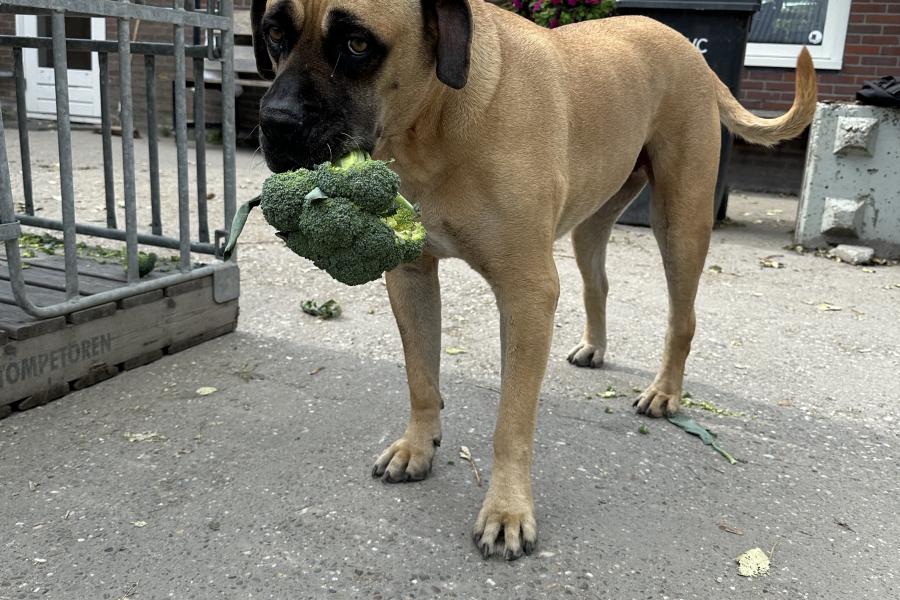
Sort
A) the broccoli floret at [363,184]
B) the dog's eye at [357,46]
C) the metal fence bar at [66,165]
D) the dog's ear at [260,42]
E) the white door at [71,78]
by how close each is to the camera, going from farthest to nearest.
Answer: the white door at [71,78], the metal fence bar at [66,165], the dog's ear at [260,42], the dog's eye at [357,46], the broccoli floret at [363,184]

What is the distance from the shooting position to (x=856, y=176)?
6.46 m

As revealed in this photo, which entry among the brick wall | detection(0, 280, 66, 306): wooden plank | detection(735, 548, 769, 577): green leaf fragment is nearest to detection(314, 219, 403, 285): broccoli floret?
detection(735, 548, 769, 577): green leaf fragment

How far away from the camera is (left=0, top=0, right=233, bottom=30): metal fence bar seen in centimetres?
301

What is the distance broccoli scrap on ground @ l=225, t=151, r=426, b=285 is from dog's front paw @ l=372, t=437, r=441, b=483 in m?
0.94

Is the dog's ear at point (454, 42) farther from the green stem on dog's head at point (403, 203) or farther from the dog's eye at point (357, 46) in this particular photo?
the green stem on dog's head at point (403, 203)

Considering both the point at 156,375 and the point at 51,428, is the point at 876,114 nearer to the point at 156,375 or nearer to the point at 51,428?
the point at 156,375

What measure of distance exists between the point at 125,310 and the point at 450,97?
200 centimetres

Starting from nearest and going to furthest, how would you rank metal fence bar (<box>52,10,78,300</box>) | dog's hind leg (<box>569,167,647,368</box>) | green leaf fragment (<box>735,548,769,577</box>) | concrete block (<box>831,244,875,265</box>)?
green leaf fragment (<box>735,548,769,577</box>) < metal fence bar (<box>52,10,78,300</box>) < dog's hind leg (<box>569,167,647,368</box>) < concrete block (<box>831,244,875,265</box>)

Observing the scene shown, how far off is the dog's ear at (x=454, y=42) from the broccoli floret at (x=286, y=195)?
50 centimetres

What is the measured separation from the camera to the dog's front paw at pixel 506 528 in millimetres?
2430

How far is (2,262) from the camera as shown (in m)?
4.22

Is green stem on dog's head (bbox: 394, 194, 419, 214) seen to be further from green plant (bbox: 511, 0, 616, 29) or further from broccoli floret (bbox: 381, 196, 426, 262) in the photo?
green plant (bbox: 511, 0, 616, 29)

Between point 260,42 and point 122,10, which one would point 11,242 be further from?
point 260,42

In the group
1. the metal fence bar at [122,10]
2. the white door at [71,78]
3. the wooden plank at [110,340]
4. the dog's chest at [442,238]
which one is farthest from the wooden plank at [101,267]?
the white door at [71,78]
